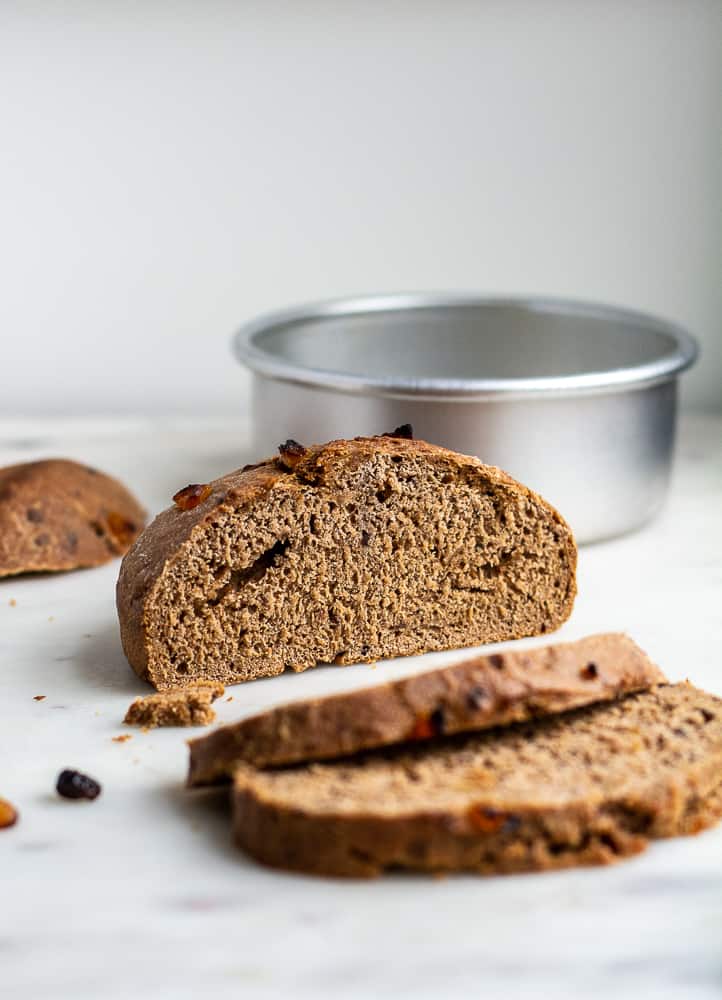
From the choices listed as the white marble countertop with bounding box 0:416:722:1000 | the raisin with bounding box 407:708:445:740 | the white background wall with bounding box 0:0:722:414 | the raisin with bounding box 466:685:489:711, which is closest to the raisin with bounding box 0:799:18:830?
the white marble countertop with bounding box 0:416:722:1000

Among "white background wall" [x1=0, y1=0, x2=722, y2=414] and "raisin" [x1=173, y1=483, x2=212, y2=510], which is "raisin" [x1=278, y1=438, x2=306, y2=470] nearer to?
"raisin" [x1=173, y1=483, x2=212, y2=510]

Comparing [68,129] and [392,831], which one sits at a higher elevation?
[68,129]

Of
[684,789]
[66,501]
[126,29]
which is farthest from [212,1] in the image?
[684,789]

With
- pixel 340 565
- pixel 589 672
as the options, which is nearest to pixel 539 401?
pixel 340 565

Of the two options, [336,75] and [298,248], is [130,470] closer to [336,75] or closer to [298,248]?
[298,248]

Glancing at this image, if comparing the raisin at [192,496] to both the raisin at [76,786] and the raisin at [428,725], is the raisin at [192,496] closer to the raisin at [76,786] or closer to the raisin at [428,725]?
the raisin at [76,786]

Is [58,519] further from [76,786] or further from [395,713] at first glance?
[395,713]

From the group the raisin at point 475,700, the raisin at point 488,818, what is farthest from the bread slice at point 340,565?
the raisin at point 488,818
